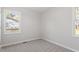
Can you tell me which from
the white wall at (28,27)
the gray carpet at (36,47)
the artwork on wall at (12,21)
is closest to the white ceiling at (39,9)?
the white wall at (28,27)

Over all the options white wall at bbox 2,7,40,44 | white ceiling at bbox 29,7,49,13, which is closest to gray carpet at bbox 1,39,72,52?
white wall at bbox 2,7,40,44

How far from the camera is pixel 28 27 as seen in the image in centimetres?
131

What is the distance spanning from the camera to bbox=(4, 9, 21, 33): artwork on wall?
1.22m

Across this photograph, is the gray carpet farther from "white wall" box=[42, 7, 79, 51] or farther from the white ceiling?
the white ceiling

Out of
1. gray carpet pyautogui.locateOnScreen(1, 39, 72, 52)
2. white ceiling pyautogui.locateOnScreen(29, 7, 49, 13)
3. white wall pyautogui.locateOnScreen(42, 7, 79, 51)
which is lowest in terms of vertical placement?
gray carpet pyautogui.locateOnScreen(1, 39, 72, 52)

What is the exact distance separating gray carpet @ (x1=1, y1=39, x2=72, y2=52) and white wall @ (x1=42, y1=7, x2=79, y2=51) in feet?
0.26

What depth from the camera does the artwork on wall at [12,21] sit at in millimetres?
1218

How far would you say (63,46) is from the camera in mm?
1245

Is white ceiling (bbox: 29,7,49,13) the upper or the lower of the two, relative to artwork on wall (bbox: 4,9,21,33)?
upper

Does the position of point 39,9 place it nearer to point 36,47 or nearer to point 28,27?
point 28,27

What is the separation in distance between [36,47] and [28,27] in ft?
1.03

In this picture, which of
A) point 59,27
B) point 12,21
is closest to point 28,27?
point 12,21

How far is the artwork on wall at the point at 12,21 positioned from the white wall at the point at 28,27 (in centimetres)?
6
